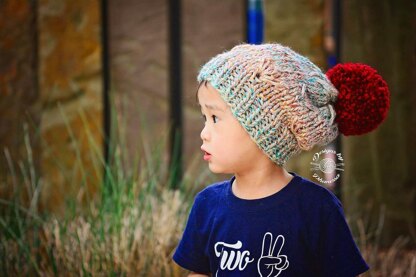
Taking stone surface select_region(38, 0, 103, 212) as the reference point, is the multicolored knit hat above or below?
above

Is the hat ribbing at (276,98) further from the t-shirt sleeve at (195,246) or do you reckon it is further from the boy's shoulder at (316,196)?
the t-shirt sleeve at (195,246)

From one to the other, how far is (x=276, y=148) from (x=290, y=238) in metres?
0.24

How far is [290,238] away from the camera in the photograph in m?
1.94

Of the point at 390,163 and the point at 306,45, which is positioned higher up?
the point at 306,45

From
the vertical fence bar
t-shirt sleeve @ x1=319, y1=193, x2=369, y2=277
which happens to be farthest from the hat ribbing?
the vertical fence bar

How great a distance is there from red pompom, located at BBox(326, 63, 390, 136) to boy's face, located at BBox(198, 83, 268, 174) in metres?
0.25

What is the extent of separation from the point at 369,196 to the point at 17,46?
6.66 feet

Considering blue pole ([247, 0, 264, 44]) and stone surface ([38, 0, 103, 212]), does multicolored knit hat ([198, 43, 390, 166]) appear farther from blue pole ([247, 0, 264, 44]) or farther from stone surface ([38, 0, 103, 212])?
blue pole ([247, 0, 264, 44])

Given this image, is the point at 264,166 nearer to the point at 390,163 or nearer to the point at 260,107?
the point at 260,107

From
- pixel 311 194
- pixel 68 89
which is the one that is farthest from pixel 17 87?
pixel 311 194

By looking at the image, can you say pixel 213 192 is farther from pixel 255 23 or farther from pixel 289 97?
pixel 255 23

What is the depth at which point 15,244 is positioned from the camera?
120 inches

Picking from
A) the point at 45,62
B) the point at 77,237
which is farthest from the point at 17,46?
the point at 77,237

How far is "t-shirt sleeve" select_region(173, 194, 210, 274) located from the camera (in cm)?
210
